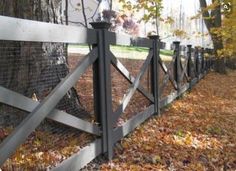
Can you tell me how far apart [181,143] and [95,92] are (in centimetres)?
198

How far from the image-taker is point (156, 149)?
5.54 metres

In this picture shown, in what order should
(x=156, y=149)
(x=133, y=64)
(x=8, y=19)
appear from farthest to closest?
(x=133, y=64)
(x=156, y=149)
(x=8, y=19)

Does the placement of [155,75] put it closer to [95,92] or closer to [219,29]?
[95,92]

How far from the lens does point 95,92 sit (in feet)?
15.2

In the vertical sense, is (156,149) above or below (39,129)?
below

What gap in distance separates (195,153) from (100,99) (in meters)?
1.75

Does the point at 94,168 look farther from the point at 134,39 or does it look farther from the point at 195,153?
the point at 134,39

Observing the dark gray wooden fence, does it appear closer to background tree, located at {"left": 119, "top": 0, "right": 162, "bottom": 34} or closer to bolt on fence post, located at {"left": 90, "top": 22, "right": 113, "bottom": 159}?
bolt on fence post, located at {"left": 90, "top": 22, "right": 113, "bottom": 159}

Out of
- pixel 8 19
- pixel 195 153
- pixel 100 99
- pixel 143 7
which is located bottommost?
pixel 195 153

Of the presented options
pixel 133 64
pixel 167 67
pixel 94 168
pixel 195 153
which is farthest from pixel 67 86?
pixel 167 67

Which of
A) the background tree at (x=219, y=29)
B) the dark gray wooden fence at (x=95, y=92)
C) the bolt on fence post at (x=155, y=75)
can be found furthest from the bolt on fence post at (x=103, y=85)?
the background tree at (x=219, y=29)

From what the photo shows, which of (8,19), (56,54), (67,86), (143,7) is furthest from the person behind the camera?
(143,7)

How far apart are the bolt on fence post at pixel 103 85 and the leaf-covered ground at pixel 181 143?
36 cm

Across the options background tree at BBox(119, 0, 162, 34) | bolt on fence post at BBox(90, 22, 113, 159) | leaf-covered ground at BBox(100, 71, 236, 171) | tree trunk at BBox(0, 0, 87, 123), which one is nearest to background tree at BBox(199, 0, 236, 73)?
background tree at BBox(119, 0, 162, 34)
